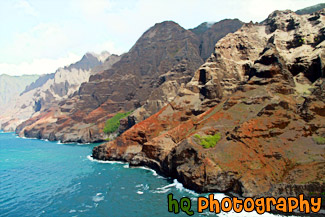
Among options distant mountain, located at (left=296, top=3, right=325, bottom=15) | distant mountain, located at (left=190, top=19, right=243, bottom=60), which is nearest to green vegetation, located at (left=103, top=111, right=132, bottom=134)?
distant mountain, located at (left=190, top=19, right=243, bottom=60)

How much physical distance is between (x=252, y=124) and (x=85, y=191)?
1359 inches

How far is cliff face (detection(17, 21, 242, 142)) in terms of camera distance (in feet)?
432

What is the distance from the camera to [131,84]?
160 m

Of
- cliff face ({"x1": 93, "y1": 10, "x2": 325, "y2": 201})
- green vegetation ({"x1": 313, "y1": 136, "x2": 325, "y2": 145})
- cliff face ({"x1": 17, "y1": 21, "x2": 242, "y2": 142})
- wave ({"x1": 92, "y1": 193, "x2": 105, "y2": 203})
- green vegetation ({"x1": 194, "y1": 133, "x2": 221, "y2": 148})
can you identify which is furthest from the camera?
cliff face ({"x1": 17, "y1": 21, "x2": 242, "y2": 142})

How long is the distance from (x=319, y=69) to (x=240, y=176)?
35.1m

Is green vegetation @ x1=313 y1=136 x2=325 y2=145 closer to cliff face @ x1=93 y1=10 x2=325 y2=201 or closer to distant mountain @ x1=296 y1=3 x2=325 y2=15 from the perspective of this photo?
cliff face @ x1=93 y1=10 x2=325 y2=201

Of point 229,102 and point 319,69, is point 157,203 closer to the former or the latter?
point 229,102

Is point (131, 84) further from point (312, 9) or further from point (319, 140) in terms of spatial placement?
point (319, 140)

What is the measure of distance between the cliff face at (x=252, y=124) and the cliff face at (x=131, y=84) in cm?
3824

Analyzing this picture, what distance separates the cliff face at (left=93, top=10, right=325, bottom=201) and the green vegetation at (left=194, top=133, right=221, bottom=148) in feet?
0.67

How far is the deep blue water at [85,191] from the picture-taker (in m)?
40.9

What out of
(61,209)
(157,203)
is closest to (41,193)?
(61,209)

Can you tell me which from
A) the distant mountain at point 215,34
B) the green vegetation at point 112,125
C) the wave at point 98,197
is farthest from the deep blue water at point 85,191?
the distant mountain at point 215,34

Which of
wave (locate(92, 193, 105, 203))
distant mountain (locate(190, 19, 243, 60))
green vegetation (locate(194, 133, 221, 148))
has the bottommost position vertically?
wave (locate(92, 193, 105, 203))
